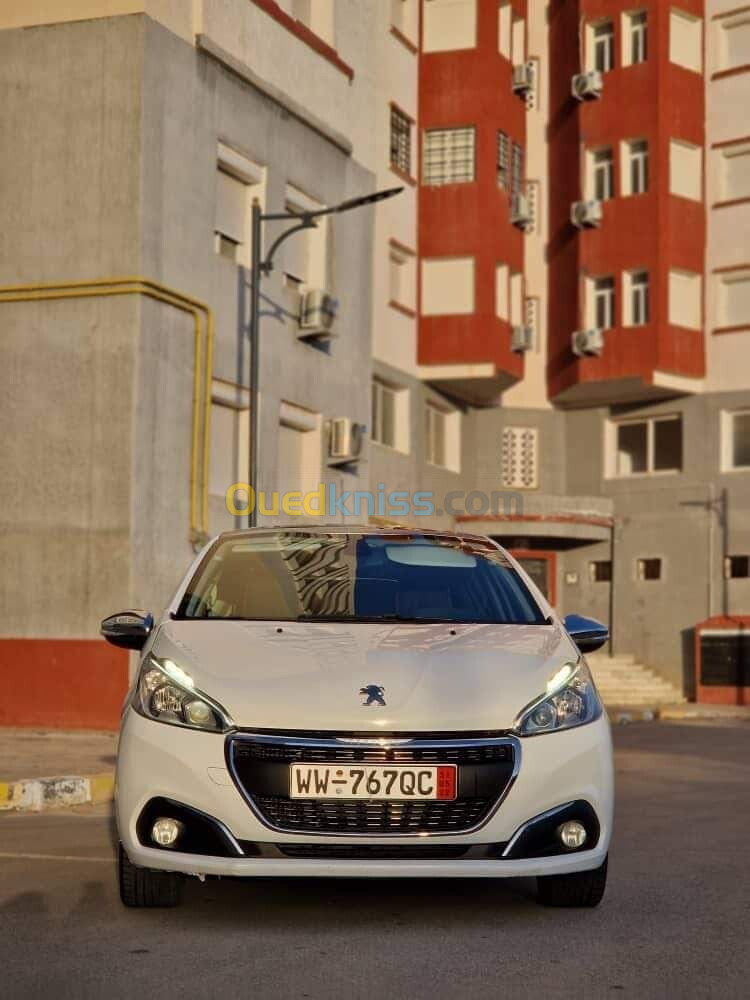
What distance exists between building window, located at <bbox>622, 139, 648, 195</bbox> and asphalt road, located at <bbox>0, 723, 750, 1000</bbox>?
2722 centimetres

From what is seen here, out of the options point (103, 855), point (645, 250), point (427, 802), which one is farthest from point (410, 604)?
point (645, 250)

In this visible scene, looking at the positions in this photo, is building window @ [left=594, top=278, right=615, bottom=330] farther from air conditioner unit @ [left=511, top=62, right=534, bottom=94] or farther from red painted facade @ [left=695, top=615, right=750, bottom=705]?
red painted facade @ [left=695, top=615, right=750, bottom=705]

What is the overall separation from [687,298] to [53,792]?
25003 millimetres

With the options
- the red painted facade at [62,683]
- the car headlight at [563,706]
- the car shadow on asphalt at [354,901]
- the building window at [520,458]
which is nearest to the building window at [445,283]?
the building window at [520,458]

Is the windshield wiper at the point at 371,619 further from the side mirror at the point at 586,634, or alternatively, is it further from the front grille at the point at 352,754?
the front grille at the point at 352,754

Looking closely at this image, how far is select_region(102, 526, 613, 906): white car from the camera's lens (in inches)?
221

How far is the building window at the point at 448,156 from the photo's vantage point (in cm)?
3212

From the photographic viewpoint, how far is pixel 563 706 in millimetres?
5992

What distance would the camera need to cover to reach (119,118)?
20156mm

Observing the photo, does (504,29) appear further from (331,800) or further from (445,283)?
(331,800)

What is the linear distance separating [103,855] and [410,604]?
7.22 feet

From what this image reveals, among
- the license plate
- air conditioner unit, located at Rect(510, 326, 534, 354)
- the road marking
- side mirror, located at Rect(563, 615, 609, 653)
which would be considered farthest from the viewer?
air conditioner unit, located at Rect(510, 326, 534, 354)

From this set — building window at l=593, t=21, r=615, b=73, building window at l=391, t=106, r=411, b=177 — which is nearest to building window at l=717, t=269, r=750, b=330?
building window at l=593, t=21, r=615, b=73

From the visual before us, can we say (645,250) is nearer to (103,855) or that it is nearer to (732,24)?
(732,24)
